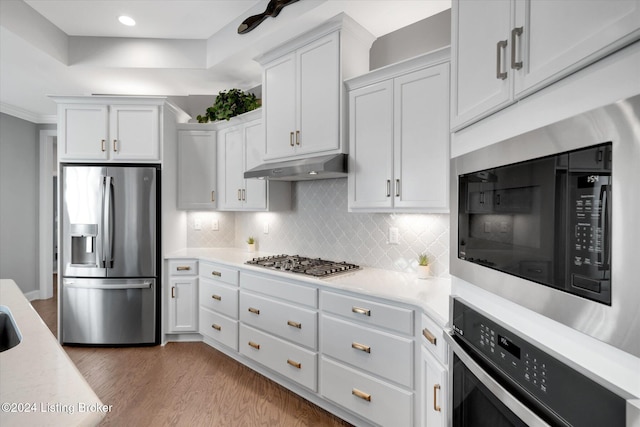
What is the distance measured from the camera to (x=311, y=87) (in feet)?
8.35

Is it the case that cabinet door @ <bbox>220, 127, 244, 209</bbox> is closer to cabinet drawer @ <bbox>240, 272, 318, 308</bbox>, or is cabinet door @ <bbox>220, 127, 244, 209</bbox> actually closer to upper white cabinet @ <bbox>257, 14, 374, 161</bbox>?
upper white cabinet @ <bbox>257, 14, 374, 161</bbox>

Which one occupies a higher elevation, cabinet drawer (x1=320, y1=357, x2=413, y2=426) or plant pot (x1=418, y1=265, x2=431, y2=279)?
plant pot (x1=418, y1=265, x2=431, y2=279)

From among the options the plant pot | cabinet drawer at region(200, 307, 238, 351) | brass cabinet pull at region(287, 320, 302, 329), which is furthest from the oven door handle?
cabinet drawer at region(200, 307, 238, 351)

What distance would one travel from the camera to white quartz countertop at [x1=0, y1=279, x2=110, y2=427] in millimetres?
711

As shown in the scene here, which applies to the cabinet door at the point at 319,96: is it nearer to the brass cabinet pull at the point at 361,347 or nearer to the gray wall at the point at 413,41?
the gray wall at the point at 413,41

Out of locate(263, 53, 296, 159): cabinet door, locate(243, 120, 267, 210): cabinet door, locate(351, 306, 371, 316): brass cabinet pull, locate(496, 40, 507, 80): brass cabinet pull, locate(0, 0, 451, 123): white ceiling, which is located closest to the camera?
locate(496, 40, 507, 80): brass cabinet pull

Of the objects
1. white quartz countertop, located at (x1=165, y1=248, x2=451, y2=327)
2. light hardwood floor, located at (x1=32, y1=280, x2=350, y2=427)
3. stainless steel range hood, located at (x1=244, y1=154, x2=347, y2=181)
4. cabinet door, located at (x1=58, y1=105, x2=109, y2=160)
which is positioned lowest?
light hardwood floor, located at (x1=32, y1=280, x2=350, y2=427)

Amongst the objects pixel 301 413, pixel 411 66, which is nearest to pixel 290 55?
pixel 411 66

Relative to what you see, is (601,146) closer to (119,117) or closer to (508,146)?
(508,146)

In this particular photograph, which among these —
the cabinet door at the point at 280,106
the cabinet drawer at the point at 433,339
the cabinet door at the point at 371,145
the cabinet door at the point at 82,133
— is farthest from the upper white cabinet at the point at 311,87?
the cabinet door at the point at 82,133

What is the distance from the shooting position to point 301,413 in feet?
7.36

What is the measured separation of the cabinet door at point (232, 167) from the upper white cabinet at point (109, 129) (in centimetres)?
66

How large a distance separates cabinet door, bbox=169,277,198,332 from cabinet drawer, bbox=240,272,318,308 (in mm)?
887

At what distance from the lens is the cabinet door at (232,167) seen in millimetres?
3404
